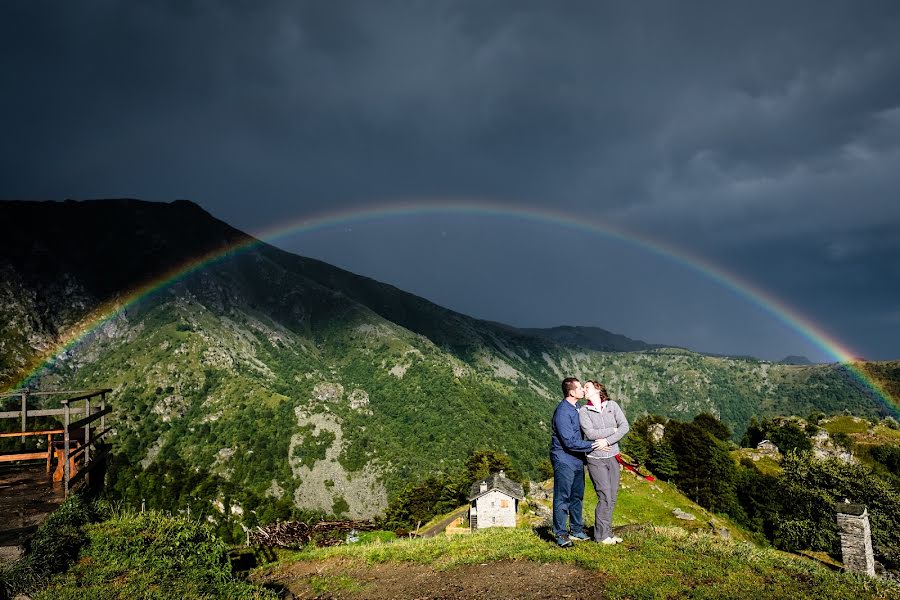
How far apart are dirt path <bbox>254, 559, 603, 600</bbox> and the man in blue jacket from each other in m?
1.56

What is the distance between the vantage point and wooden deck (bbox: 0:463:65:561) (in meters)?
8.73

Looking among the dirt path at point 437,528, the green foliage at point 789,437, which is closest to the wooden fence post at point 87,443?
the dirt path at point 437,528

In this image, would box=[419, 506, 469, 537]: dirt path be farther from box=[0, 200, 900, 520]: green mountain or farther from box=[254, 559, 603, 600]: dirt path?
box=[0, 200, 900, 520]: green mountain

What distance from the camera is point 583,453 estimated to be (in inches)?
436

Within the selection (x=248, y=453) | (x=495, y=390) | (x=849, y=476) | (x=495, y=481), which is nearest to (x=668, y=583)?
(x=495, y=481)

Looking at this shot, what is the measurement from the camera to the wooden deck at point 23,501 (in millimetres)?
8727

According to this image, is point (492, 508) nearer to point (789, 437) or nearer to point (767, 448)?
point (767, 448)

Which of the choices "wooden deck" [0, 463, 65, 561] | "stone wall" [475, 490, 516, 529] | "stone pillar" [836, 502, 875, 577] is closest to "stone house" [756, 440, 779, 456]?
"stone wall" [475, 490, 516, 529]

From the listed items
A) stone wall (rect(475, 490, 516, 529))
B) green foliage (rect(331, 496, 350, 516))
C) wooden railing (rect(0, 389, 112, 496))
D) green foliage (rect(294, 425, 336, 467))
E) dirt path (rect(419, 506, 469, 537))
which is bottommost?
green foliage (rect(331, 496, 350, 516))

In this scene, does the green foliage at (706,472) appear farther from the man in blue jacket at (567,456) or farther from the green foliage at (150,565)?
the green foliage at (150,565)

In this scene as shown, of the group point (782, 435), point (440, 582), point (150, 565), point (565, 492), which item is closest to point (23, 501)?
point (150, 565)

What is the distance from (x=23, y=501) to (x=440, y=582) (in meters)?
10.9

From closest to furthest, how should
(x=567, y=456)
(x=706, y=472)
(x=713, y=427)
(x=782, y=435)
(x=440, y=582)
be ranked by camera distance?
(x=440, y=582) → (x=567, y=456) → (x=706, y=472) → (x=713, y=427) → (x=782, y=435)

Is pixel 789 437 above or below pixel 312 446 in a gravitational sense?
above
